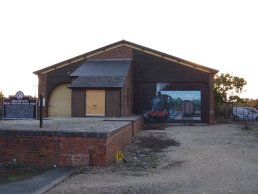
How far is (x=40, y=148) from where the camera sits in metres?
13.1

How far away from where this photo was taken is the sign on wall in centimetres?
1595

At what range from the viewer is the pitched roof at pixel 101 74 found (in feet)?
103

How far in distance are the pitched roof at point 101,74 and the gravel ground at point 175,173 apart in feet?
42.2

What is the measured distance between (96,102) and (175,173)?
19565mm

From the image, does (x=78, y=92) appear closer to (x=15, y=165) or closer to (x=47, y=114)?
(x=47, y=114)

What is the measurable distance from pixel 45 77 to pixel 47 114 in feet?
10.4

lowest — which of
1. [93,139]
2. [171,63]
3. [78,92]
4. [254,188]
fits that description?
[254,188]

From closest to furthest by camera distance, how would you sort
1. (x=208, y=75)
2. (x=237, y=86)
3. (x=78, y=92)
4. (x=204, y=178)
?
(x=204, y=178) < (x=78, y=92) < (x=208, y=75) < (x=237, y=86)

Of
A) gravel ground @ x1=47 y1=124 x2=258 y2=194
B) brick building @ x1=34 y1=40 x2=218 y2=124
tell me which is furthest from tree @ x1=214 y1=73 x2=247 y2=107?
gravel ground @ x1=47 y1=124 x2=258 y2=194

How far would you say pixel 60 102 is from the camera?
36.8 m

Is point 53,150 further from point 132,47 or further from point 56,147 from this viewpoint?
point 132,47

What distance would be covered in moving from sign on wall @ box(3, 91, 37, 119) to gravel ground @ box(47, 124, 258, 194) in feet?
12.4

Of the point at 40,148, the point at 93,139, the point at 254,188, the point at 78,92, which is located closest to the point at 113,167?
the point at 93,139

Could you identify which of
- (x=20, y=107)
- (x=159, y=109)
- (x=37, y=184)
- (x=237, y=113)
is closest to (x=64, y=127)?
(x=20, y=107)
